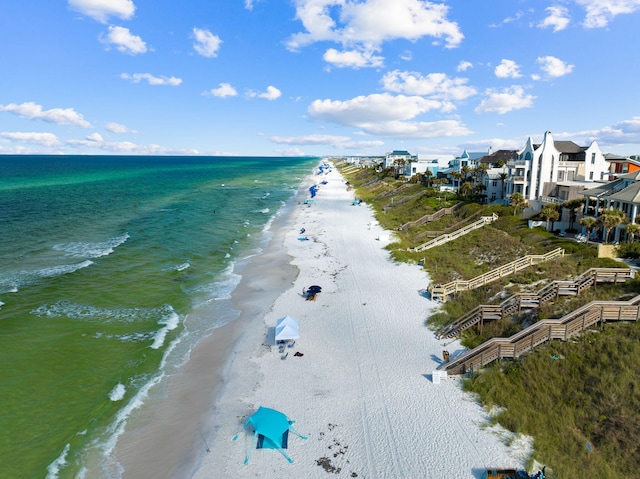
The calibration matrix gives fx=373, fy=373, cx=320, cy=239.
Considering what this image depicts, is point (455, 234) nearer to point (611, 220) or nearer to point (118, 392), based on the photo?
point (611, 220)

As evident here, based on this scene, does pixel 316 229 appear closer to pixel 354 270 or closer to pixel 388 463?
pixel 354 270

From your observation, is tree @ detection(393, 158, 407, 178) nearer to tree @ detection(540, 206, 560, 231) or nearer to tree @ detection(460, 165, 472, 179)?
tree @ detection(460, 165, 472, 179)

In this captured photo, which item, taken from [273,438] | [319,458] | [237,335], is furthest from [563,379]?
[237,335]

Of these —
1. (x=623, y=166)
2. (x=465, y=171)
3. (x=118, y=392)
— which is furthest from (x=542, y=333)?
(x=465, y=171)

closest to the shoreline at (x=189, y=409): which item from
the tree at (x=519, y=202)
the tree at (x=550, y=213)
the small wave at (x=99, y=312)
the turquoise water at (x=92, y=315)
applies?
the turquoise water at (x=92, y=315)

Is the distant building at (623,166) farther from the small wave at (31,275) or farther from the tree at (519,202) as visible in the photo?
the small wave at (31,275)

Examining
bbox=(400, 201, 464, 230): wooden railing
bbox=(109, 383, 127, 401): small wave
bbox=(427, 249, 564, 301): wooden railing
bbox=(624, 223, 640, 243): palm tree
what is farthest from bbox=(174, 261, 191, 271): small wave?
bbox=(624, 223, 640, 243): palm tree
